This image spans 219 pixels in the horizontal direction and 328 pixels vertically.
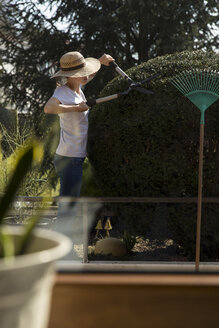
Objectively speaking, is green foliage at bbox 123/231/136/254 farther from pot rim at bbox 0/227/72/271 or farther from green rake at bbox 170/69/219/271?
pot rim at bbox 0/227/72/271

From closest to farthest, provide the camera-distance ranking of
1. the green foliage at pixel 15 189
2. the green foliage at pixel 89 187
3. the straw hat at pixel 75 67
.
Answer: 1. the green foliage at pixel 15 189
2. the straw hat at pixel 75 67
3. the green foliage at pixel 89 187

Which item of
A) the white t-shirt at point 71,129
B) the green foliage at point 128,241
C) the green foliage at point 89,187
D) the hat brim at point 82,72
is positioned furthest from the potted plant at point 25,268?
the green foliage at point 89,187

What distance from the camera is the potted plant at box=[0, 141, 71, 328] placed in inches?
21.8

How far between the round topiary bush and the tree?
4797 mm

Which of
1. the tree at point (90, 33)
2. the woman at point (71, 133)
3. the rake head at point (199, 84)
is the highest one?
the tree at point (90, 33)

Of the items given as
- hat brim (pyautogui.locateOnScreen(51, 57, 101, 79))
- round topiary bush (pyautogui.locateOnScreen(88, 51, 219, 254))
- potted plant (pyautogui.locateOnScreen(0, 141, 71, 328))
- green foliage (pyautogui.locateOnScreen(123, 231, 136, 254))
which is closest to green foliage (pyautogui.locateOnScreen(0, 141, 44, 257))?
potted plant (pyautogui.locateOnScreen(0, 141, 71, 328))

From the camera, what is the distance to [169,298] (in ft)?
2.44

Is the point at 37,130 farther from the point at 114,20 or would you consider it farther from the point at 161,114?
the point at 161,114

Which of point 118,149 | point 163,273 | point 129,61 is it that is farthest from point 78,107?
point 129,61

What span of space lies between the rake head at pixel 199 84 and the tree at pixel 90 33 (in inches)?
194

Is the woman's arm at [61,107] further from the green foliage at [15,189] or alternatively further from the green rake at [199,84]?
the green foliage at [15,189]

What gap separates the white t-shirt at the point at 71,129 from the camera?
11.7 feet

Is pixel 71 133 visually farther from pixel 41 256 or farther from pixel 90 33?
pixel 90 33

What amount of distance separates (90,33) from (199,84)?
5923mm
